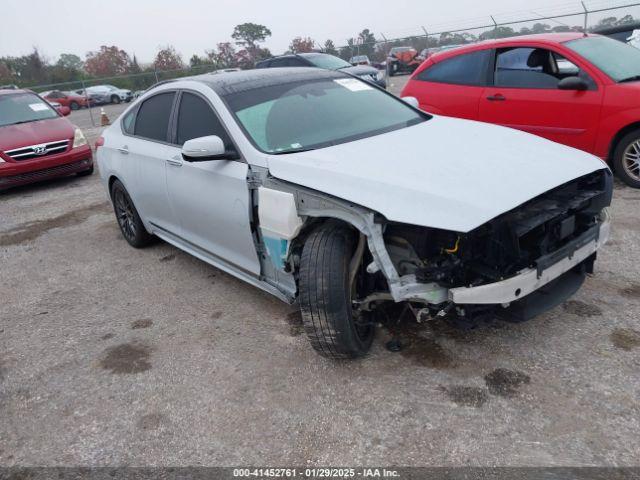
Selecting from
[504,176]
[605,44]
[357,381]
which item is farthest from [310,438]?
[605,44]

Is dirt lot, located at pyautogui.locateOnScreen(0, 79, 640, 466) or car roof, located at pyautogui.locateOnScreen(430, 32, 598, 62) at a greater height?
car roof, located at pyautogui.locateOnScreen(430, 32, 598, 62)

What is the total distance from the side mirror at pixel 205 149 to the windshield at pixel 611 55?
4252 millimetres

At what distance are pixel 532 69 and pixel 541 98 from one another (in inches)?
15.5

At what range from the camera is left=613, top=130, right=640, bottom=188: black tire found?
528 centimetres

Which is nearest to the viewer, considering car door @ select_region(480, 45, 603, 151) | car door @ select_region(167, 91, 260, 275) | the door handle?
car door @ select_region(167, 91, 260, 275)

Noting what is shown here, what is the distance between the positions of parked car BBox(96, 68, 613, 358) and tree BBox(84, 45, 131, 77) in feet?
168

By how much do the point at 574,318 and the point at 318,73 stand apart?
2629mm

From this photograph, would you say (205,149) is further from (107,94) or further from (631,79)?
(107,94)

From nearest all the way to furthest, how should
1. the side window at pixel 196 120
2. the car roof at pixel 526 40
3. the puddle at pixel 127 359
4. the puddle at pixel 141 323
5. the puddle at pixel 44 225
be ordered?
the puddle at pixel 127 359
the side window at pixel 196 120
the puddle at pixel 141 323
the car roof at pixel 526 40
the puddle at pixel 44 225

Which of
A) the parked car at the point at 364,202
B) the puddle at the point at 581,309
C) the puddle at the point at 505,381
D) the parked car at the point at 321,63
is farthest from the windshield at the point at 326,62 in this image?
the puddle at the point at 505,381

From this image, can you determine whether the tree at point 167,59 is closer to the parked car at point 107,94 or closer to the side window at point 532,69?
the parked car at point 107,94

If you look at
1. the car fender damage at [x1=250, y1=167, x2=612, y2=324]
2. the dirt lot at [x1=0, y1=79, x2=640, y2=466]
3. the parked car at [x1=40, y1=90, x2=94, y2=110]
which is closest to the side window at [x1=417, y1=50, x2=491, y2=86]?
the dirt lot at [x1=0, y1=79, x2=640, y2=466]

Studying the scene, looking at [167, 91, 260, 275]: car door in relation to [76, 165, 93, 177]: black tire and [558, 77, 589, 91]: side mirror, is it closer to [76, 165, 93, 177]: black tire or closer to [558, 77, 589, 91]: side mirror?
[558, 77, 589, 91]: side mirror

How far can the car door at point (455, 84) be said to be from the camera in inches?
247
